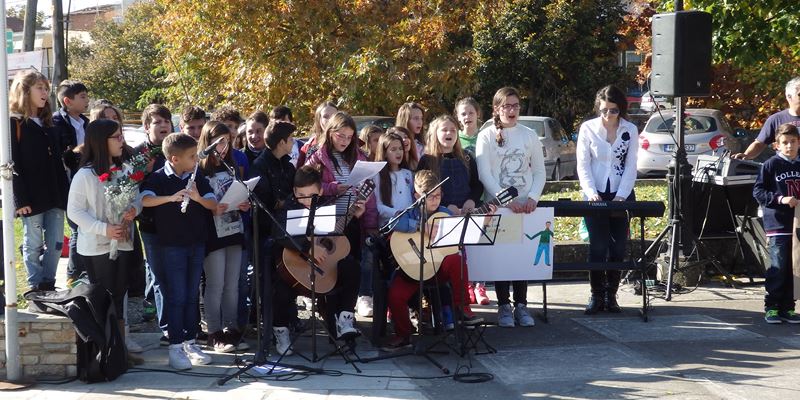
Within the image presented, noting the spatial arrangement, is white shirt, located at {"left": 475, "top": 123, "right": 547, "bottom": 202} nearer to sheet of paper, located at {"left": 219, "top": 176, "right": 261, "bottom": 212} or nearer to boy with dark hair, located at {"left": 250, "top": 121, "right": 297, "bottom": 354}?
boy with dark hair, located at {"left": 250, "top": 121, "right": 297, "bottom": 354}

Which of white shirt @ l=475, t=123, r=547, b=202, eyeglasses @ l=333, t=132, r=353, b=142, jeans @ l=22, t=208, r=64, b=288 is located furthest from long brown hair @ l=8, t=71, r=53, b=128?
white shirt @ l=475, t=123, r=547, b=202

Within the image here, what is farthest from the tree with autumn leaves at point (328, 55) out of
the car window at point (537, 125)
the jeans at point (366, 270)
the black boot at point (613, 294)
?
the jeans at point (366, 270)

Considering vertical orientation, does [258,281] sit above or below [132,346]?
above

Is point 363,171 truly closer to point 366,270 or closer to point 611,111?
point 366,270

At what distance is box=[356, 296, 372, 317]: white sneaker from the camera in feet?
27.5

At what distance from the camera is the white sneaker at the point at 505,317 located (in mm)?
7949

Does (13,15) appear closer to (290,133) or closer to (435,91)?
(435,91)

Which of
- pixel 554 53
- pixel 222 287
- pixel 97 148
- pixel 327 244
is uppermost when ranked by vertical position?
pixel 554 53

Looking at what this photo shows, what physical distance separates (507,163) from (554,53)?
1983 centimetres

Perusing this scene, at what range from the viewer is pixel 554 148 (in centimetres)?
2083

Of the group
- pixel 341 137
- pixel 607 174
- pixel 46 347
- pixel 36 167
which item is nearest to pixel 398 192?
pixel 341 137

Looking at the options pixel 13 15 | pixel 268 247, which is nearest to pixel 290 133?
pixel 268 247

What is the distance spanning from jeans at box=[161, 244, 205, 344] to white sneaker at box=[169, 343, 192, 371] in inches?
1.7

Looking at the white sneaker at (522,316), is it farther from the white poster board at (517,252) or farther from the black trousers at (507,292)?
the white poster board at (517,252)
